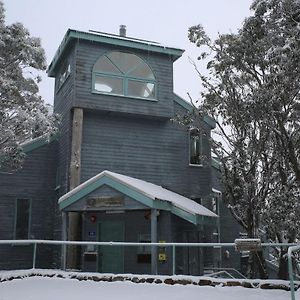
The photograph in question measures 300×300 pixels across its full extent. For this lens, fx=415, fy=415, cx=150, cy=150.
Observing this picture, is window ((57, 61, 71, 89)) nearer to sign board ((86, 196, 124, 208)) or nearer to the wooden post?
the wooden post

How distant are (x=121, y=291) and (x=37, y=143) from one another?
32.5 feet

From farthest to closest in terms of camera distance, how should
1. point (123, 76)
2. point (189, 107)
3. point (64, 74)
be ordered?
point (189, 107) < point (64, 74) < point (123, 76)

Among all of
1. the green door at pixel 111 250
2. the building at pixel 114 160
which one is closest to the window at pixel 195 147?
the building at pixel 114 160

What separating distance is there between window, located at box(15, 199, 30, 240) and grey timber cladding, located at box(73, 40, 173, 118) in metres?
4.62

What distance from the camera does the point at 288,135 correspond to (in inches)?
560

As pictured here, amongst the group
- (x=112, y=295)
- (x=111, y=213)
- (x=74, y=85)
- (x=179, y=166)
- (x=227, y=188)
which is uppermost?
(x=74, y=85)

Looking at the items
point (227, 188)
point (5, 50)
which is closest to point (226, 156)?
point (227, 188)

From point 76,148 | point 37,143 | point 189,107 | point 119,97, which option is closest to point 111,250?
point 76,148

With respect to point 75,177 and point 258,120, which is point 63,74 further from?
point 258,120

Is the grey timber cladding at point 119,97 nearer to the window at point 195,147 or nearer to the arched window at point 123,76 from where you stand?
the arched window at point 123,76

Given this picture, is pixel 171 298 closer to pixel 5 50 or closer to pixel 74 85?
pixel 74 85

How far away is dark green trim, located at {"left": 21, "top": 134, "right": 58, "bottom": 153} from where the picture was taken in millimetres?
17203

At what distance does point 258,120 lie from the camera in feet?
48.0

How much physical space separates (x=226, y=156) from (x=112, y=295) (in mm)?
8985
